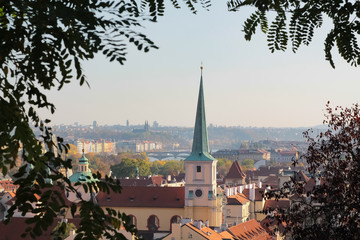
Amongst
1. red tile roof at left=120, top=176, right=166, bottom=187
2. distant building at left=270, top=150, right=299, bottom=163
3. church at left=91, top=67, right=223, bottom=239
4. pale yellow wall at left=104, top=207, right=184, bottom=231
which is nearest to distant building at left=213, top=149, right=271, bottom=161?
distant building at left=270, top=150, right=299, bottom=163

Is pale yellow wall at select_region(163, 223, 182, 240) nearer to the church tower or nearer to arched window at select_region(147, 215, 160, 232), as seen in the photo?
arched window at select_region(147, 215, 160, 232)

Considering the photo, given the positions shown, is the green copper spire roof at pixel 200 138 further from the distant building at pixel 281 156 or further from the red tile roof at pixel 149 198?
the distant building at pixel 281 156

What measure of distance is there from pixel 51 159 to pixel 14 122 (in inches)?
12.6

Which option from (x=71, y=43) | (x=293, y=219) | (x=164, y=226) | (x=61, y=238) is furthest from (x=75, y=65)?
(x=164, y=226)

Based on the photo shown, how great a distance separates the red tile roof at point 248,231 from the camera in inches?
1829

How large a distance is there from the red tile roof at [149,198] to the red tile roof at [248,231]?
5.83 m

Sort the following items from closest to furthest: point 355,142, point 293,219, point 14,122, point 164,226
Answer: point 14,122 → point 293,219 → point 355,142 → point 164,226

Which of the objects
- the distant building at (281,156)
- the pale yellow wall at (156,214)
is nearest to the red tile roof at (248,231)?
the pale yellow wall at (156,214)

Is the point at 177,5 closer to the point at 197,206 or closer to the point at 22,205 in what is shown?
the point at 22,205

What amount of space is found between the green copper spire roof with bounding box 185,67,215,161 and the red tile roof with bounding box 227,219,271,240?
18.2ft

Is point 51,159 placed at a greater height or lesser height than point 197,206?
greater

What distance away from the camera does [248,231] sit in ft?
159

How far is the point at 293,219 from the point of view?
8656 mm

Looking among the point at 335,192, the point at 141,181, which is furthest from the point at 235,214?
the point at 335,192
